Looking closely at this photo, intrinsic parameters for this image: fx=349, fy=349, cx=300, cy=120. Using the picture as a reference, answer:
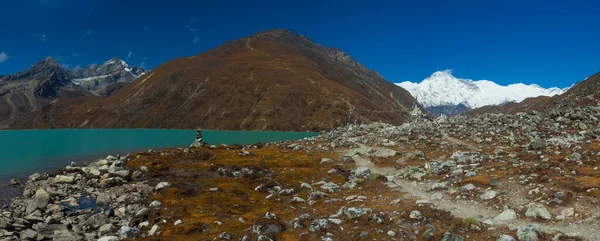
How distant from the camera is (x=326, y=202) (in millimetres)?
22500

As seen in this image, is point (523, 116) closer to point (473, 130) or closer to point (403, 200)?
point (473, 130)

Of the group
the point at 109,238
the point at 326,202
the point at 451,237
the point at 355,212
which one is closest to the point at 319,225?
the point at 355,212

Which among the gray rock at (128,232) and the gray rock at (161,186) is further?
the gray rock at (161,186)

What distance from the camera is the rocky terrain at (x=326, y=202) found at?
15938mm

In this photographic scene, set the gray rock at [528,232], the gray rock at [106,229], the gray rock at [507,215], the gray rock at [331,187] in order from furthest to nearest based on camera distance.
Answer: the gray rock at [331,187], the gray rock at [106,229], the gray rock at [507,215], the gray rock at [528,232]

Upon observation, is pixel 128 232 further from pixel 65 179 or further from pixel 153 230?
pixel 65 179

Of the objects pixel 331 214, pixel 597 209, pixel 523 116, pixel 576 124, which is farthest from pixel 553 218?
pixel 523 116

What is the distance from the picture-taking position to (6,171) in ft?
144

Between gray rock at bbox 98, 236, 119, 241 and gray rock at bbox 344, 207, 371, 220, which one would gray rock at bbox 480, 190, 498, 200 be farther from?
gray rock at bbox 98, 236, 119, 241

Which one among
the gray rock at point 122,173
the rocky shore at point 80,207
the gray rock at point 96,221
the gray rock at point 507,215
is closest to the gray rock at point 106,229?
the rocky shore at point 80,207

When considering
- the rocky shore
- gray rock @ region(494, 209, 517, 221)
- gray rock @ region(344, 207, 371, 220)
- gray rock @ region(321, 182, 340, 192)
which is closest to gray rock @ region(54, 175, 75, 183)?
the rocky shore

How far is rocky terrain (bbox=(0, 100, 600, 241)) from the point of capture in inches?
627

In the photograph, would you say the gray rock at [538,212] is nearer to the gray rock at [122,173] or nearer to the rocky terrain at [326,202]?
the rocky terrain at [326,202]

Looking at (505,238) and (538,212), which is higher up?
(538,212)
